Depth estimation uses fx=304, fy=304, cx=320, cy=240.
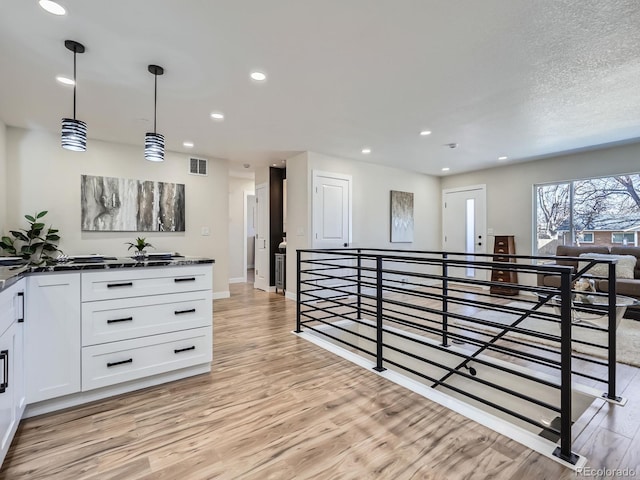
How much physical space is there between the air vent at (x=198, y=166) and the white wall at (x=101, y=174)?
8 cm

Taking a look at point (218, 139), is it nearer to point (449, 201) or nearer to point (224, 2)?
point (224, 2)

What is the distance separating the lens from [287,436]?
168 centimetres

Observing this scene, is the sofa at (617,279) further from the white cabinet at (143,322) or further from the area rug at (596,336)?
the white cabinet at (143,322)

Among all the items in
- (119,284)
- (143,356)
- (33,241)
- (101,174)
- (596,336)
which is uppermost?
(101,174)

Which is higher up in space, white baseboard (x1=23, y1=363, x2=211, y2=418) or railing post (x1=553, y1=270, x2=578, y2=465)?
railing post (x1=553, y1=270, x2=578, y2=465)

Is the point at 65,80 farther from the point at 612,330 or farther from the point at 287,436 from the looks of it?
the point at 612,330

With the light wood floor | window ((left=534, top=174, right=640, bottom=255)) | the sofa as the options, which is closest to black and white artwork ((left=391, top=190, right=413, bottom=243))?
window ((left=534, top=174, right=640, bottom=255))

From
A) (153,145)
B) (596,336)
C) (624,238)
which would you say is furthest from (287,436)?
(624,238)

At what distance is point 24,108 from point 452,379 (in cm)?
533

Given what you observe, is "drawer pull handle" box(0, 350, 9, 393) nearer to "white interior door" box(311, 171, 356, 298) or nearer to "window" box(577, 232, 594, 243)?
"white interior door" box(311, 171, 356, 298)

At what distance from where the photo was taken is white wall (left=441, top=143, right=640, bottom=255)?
4875 millimetres

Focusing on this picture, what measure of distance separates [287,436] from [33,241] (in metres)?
4.26

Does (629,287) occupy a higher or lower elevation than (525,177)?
lower

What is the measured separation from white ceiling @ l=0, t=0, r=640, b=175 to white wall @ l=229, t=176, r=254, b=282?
3.14 metres
